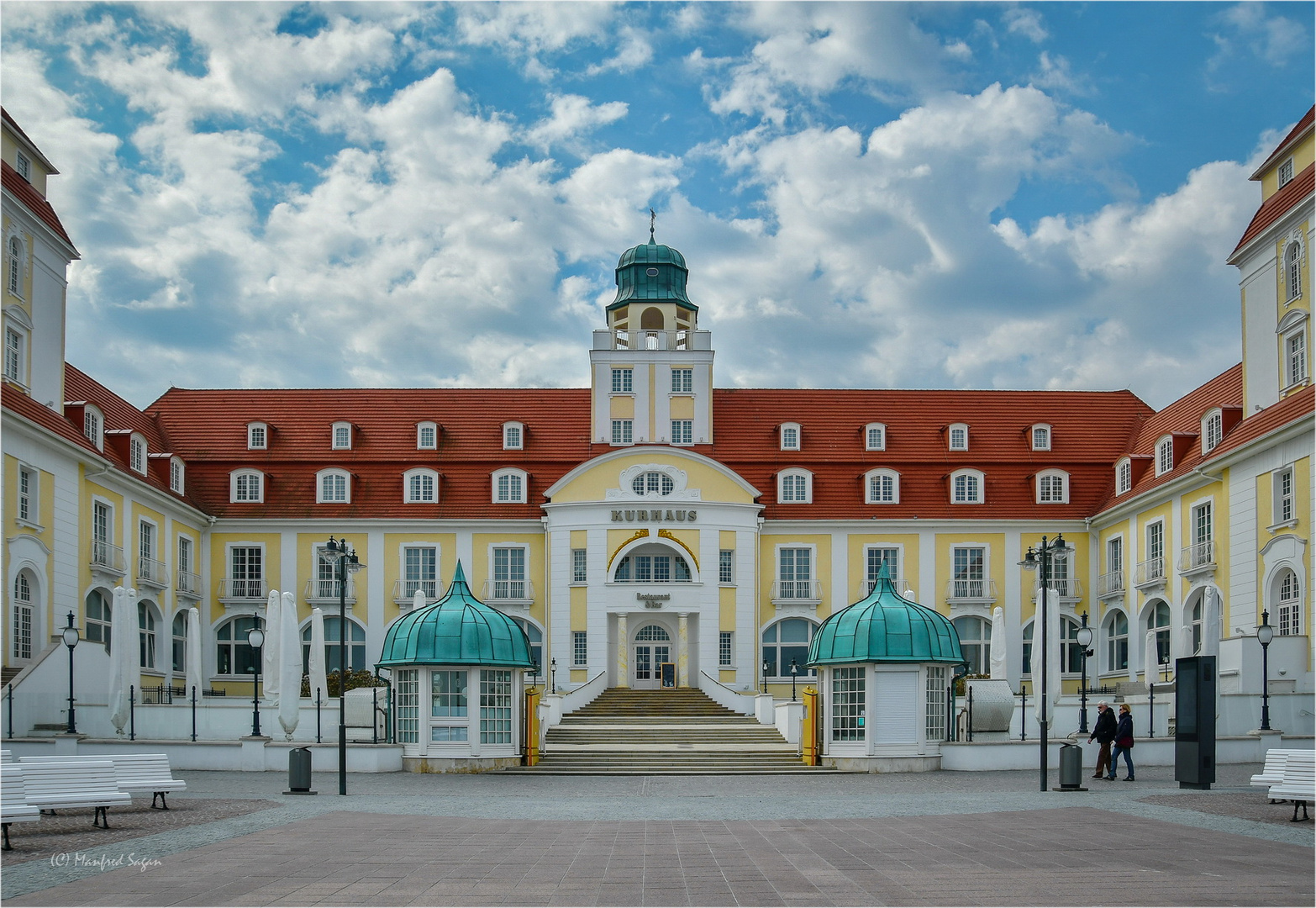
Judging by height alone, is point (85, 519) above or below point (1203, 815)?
above

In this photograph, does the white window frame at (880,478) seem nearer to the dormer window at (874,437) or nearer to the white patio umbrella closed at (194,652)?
the dormer window at (874,437)

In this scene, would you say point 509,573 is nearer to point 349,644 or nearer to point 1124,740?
point 349,644

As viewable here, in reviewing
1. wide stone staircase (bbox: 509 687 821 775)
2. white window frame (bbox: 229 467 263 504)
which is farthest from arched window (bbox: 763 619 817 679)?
white window frame (bbox: 229 467 263 504)

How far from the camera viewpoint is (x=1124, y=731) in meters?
27.9

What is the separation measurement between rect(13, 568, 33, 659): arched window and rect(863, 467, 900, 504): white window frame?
2956 centimetres

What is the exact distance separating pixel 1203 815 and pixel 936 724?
12.5m

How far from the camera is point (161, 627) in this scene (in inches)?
1848

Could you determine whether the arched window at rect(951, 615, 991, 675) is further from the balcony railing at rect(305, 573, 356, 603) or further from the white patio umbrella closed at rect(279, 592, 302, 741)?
the white patio umbrella closed at rect(279, 592, 302, 741)

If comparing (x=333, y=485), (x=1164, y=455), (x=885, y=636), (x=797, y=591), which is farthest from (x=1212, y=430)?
(x=333, y=485)

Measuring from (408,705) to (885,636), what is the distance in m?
11.4

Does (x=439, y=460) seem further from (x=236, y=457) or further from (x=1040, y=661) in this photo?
(x=1040, y=661)

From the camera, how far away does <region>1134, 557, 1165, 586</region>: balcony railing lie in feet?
146

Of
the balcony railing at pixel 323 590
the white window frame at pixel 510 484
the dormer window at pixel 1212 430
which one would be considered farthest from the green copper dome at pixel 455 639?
the dormer window at pixel 1212 430

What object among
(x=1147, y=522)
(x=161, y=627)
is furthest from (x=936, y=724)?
(x=161, y=627)
